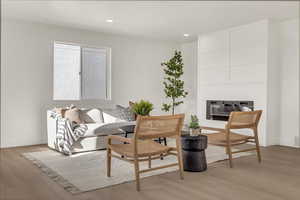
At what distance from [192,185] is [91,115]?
9.69ft

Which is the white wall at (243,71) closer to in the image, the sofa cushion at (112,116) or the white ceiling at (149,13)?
the white ceiling at (149,13)

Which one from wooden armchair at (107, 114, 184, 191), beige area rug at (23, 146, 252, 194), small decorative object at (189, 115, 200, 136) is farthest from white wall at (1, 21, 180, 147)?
small decorative object at (189, 115, 200, 136)

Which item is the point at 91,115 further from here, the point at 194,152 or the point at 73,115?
the point at 194,152

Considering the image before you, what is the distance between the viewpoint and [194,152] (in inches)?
126

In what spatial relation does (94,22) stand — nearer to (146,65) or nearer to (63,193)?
(146,65)

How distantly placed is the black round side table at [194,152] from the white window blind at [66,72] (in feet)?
11.0

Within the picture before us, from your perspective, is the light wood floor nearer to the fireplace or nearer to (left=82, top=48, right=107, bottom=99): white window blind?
the fireplace

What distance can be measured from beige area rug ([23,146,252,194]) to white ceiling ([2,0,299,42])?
2367 millimetres

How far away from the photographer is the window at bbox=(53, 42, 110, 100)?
5.57 metres

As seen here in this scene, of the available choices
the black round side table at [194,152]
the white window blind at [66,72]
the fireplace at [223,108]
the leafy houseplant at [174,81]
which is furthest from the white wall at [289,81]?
the white window blind at [66,72]

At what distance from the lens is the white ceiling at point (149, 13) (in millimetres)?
4051

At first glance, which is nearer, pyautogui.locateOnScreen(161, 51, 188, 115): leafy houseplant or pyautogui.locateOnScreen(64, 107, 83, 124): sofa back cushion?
pyautogui.locateOnScreen(64, 107, 83, 124): sofa back cushion

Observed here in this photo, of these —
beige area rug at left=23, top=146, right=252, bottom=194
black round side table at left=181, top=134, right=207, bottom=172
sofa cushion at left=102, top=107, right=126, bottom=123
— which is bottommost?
beige area rug at left=23, top=146, right=252, bottom=194

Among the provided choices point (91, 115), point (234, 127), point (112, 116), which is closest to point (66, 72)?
point (91, 115)
